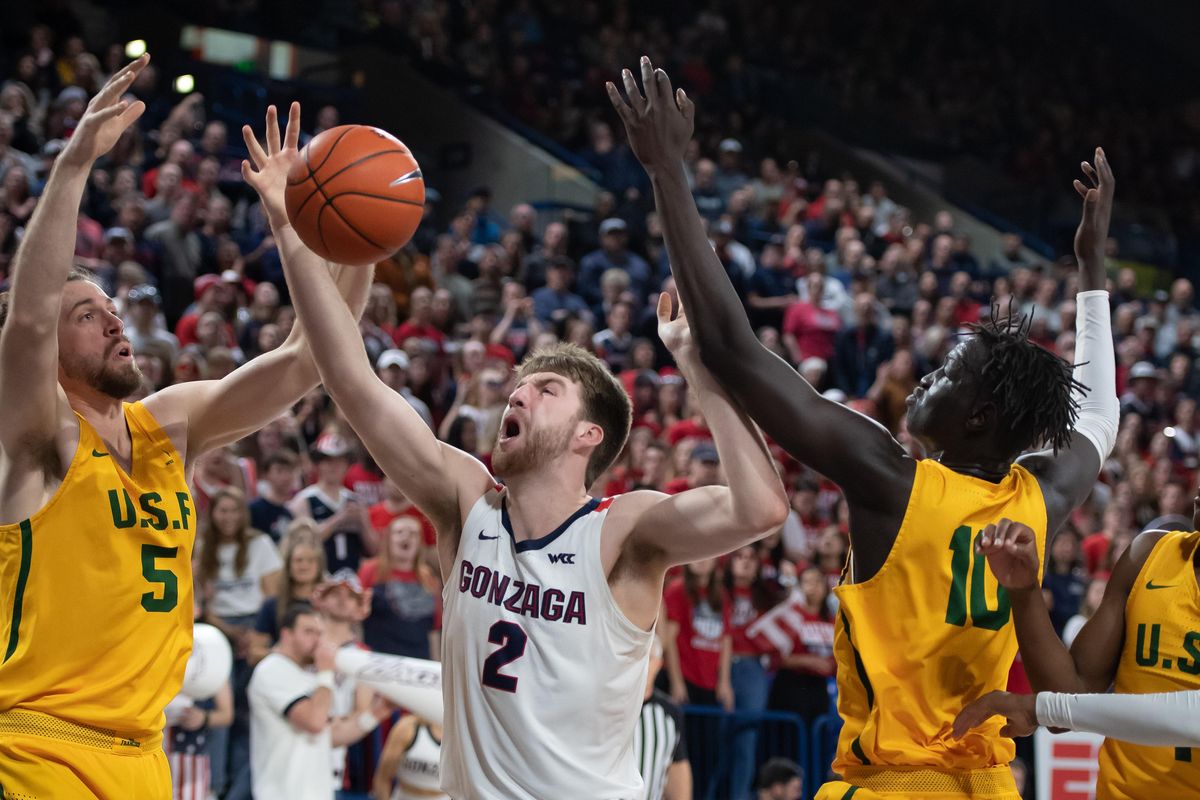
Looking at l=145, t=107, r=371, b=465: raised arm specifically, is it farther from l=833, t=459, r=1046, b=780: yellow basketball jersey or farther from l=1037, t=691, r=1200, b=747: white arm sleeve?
l=1037, t=691, r=1200, b=747: white arm sleeve

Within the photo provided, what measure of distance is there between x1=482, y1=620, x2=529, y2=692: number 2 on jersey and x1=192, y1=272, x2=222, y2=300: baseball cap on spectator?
766 centimetres

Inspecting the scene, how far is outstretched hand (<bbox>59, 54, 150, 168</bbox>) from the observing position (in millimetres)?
3639

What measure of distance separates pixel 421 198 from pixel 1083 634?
2105mm

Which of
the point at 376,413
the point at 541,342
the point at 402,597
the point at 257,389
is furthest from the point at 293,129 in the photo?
the point at 541,342

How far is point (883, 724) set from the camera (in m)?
3.49

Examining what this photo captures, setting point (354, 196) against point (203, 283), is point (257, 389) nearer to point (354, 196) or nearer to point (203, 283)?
point (354, 196)

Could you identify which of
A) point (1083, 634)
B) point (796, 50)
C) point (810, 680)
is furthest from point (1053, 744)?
point (796, 50)

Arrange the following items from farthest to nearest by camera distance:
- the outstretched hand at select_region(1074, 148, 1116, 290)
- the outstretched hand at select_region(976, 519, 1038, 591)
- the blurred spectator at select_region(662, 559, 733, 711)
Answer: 1. the blurred spectator at select_region(662, 559, 733, 711)
2. the outstretched hand at select_region(1074, 148, 1116, 290)
3. the outstretched hand at select_region(976, 519, 1038, 591)

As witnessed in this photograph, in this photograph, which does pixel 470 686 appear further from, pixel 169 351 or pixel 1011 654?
pixel 169 351

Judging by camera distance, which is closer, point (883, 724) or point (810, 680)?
point (883, 724)

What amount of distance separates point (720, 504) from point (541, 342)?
7810mm

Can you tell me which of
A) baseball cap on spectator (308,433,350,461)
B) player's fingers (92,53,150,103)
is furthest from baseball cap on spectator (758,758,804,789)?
player's fingers (92,53,150,103)

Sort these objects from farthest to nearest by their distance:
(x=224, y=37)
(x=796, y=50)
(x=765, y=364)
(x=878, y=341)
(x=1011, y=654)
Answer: (x=796, y=50), (x=224, y=37), (x=878, y=341), (x=1011, y=654), (x=765, y=364)

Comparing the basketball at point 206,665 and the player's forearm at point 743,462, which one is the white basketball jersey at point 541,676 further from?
the basketball at point 206,665
